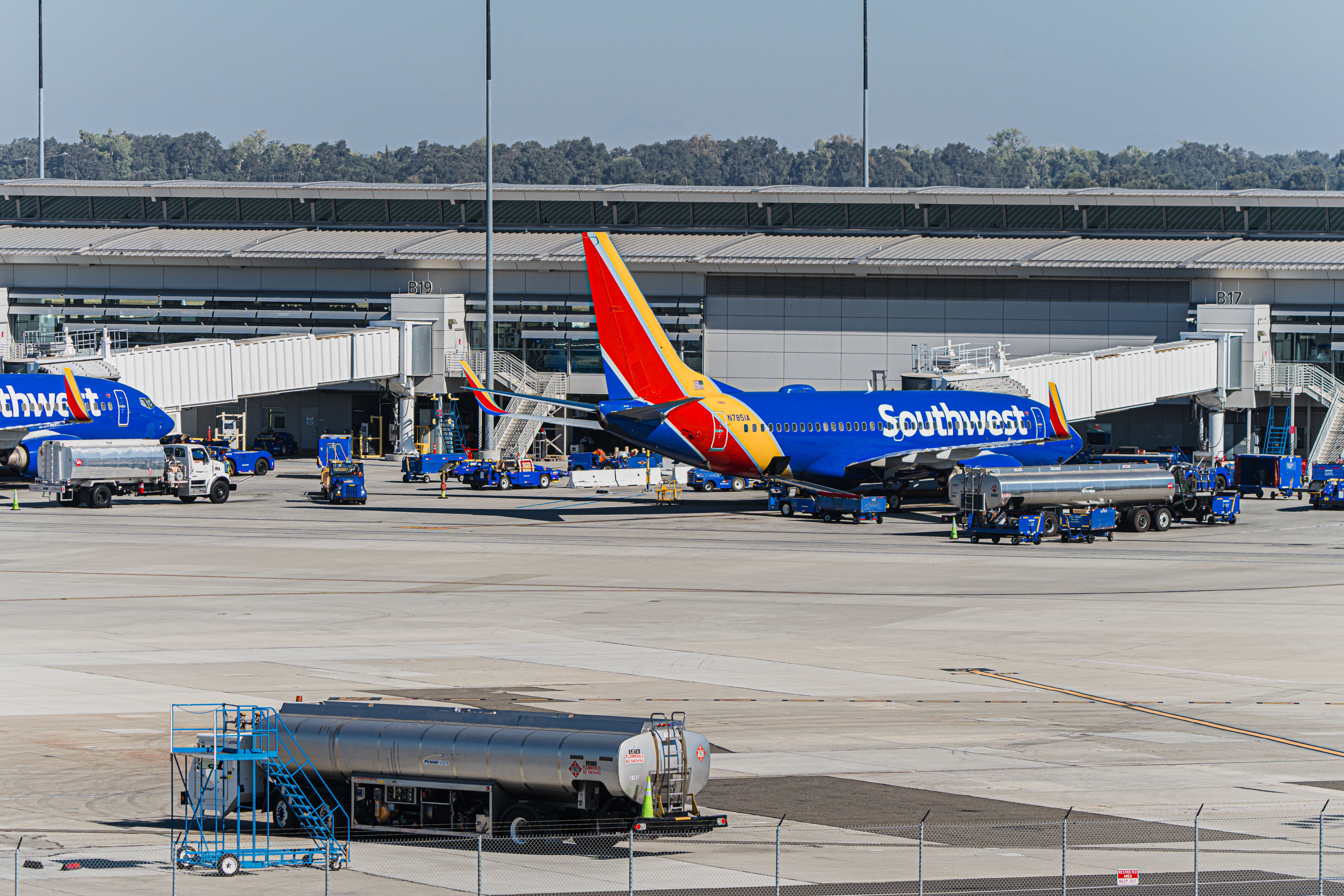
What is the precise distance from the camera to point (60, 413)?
288 feet

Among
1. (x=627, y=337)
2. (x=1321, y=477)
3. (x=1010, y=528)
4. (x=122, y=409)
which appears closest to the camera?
(x=1010, y=528)

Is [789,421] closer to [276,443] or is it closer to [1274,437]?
[1274,437]

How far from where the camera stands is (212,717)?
29.6 m

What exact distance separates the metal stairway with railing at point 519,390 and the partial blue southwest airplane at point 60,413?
29471 millimetres

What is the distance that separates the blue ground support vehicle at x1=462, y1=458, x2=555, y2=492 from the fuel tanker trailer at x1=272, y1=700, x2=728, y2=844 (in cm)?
7077

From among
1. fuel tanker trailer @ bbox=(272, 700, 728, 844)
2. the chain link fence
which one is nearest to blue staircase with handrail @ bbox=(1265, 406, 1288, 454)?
the chain link fence

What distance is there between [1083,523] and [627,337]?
21.1 meters

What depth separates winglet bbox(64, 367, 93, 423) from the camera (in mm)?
87312

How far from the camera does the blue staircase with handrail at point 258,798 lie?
22891 millimetres

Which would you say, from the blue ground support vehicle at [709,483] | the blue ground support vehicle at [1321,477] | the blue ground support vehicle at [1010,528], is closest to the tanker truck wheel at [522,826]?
the blue ground support vehicle at [1010,528]

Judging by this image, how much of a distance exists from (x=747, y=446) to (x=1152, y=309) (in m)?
50.3

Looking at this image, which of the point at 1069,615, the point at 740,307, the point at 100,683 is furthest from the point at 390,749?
the point at 740,307

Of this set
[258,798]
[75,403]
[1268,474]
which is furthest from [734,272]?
[258,798]

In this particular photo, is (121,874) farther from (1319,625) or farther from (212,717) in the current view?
(1319,625)
